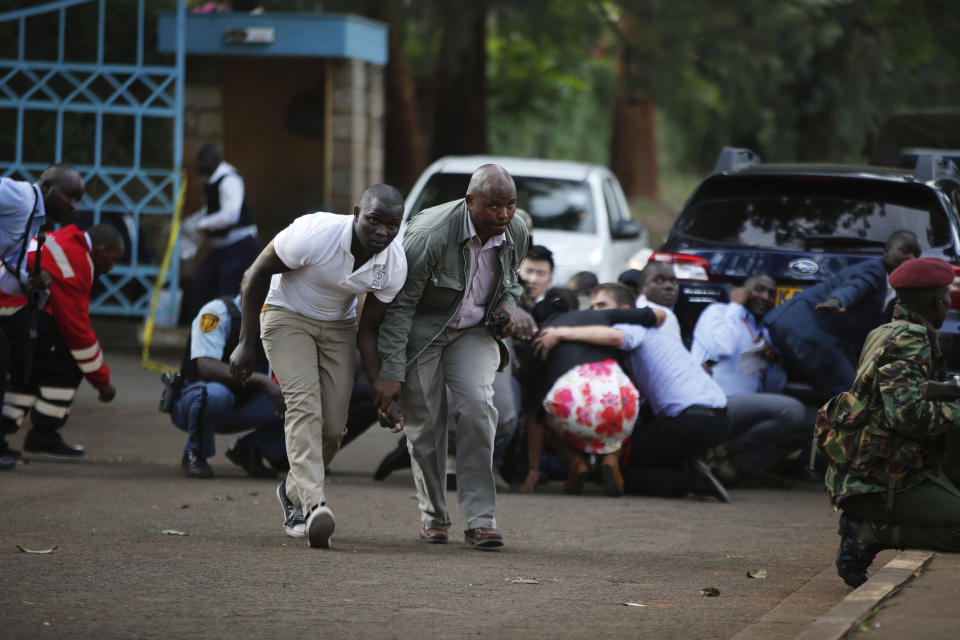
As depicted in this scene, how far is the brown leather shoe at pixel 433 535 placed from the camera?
6.88m

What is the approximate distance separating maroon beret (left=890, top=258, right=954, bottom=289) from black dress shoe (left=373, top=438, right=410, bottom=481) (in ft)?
12.1

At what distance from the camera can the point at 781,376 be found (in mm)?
9414

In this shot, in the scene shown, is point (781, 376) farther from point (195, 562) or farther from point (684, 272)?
point (195, 562)

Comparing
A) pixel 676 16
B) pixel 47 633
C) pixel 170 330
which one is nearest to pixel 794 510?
pixel 47 633

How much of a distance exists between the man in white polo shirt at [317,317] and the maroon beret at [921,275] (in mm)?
2021

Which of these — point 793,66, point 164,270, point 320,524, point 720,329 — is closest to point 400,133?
point 164,270

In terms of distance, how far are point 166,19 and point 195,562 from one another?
9.73 meters

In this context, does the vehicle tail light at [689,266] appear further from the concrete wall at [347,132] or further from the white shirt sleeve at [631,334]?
the concrete wall at [347,132]

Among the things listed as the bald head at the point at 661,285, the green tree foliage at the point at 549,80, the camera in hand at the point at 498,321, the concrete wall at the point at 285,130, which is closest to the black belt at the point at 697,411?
the bald head at the point at 661,285

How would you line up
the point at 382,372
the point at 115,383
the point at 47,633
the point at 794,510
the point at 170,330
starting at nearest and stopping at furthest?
1. the point at 47,633
2. the point at 382,372
3. the point at 794,510
4. the point at 115,383
5. the point at 170,330

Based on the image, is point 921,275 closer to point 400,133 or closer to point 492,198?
point 492,198

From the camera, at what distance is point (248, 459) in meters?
8.96

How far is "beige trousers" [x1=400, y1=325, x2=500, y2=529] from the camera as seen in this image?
6789 millimetres

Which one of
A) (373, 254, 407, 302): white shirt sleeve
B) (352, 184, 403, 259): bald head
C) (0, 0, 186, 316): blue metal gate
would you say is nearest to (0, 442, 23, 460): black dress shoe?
(373, 254, 407, 302): white shirt sleeve
